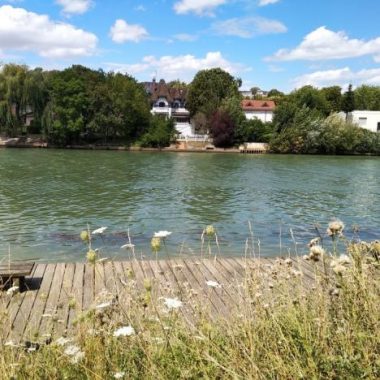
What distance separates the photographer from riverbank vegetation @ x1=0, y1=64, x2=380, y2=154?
62.1 m

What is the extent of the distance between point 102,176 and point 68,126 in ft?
103

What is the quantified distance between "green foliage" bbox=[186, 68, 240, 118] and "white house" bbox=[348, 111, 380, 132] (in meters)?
19.4

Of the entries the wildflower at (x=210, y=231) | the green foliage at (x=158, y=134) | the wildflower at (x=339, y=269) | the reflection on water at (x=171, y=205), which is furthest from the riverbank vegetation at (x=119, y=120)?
the wildflower at (x=339, y=269)

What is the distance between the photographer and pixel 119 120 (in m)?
65.3

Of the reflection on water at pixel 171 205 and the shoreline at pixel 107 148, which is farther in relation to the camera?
the shoreline at pixel 107 148

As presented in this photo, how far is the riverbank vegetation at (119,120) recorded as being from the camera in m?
62.1

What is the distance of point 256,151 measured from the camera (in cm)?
6688

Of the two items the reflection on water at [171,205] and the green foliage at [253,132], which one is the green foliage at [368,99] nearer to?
the green foliage at [253,132]

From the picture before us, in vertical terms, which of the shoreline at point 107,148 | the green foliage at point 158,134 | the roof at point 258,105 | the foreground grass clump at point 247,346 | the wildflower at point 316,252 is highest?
the roof at point 258,105

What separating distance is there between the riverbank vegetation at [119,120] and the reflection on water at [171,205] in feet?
77.9

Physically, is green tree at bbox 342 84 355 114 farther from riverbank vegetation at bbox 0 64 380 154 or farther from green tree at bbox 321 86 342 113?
riverbank vegetation at bbox 0 64 380 154

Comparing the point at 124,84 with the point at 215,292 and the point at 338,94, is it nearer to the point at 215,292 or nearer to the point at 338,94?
the point at 338,94

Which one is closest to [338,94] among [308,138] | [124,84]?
[308,138]

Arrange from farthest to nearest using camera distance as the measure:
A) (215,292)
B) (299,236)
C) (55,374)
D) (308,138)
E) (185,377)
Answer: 1. (308,138)
2. (299,236)
3. (215,292)
4. (55,374)
5. (185,377)
